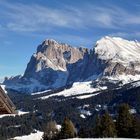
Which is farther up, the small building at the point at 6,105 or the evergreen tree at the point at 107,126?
the evergreen tree at the point at 107,126

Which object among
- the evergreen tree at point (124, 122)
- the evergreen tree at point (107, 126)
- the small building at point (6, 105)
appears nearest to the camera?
the small building at point (6, 105)

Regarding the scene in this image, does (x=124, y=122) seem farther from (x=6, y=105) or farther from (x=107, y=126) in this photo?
(x=6, y=105)

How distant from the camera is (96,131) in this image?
144m

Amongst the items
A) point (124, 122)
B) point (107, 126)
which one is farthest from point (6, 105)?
point (107, 126)

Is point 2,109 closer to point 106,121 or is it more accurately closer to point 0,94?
point 0,94

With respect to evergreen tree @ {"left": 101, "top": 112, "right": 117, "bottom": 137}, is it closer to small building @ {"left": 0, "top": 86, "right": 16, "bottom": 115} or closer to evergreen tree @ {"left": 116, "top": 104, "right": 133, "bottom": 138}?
evergreen tree @ {"left": 116, "top": 104, "right": 133, "bottom": 138}

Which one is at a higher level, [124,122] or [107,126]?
[124,122]

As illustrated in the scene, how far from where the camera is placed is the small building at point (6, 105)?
54.2ft

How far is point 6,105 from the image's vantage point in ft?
56.6

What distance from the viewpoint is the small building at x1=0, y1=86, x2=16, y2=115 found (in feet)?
54.2

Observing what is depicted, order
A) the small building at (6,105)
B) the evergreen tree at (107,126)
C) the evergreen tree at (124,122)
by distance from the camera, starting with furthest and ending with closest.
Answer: the evergreen tree at (124,122)
the evergreen tree at (107,126)
the small building at (6,105)

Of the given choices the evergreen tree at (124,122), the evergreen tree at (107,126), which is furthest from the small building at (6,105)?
the evergreen tree at (124,122)

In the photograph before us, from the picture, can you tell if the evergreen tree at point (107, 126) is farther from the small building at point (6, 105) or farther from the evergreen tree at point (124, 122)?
the small building at point (6, 105)

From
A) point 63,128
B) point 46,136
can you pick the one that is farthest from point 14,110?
point 46,136
